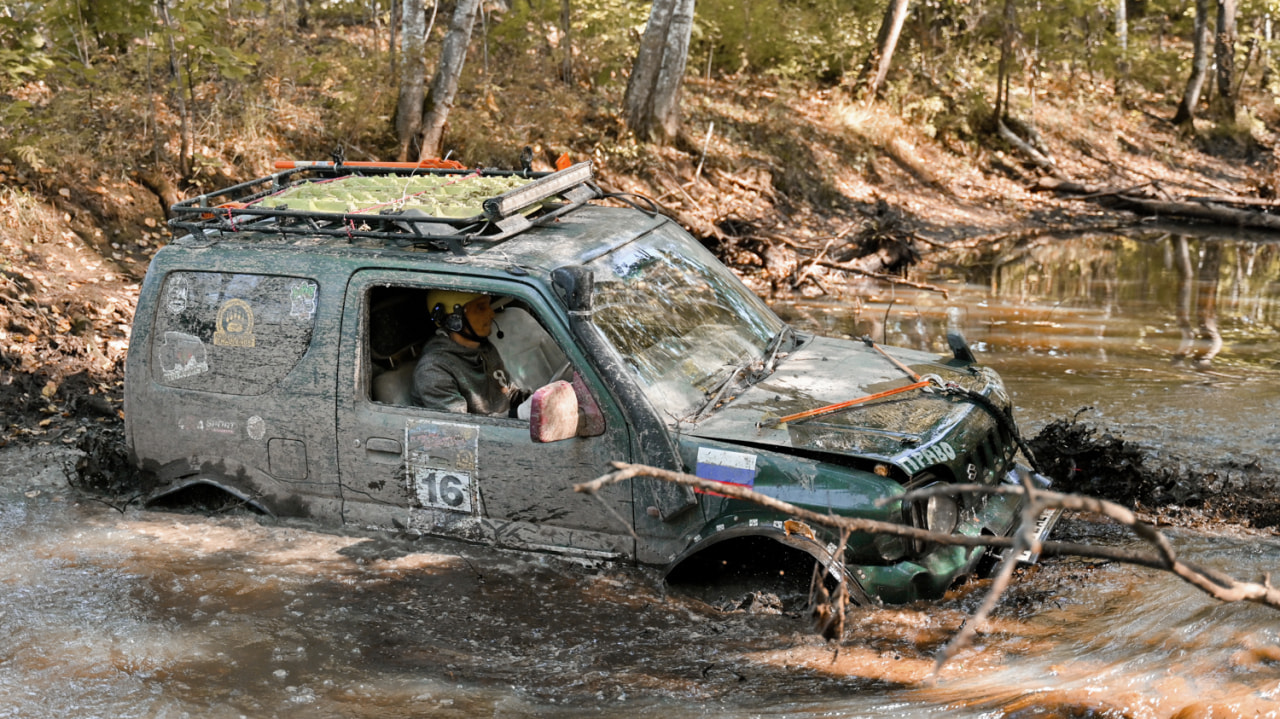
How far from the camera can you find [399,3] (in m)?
18.5

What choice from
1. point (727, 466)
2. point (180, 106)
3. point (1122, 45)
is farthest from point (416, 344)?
point (1122, 45)

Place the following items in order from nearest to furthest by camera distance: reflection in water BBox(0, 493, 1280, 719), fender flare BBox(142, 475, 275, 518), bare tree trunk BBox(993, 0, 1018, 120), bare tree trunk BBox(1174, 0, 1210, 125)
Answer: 1. reflection in water BBox(0, 493, 1280, 719)
2. fender flare BBox(142, 475, 275, 518)
3. bare tree trunk BBox(993, 0, 1018, 120)
4. bare tree trunk BBox(1174, 0, 1210, 125)

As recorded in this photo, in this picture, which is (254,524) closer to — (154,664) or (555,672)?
(154,664)

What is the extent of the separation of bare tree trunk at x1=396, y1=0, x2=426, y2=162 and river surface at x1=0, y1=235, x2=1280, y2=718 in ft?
26.7

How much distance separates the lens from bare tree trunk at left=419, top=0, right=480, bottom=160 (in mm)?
13531

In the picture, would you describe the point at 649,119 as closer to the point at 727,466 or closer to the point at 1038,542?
the point at 727,466

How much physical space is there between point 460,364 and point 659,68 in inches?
470

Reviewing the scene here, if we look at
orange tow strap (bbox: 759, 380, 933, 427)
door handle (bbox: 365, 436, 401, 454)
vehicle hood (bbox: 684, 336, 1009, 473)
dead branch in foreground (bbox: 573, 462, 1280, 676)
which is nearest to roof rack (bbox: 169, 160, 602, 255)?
door handle (bbox: 365, 436, 401, 454)

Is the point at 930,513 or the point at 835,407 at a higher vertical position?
the point at 835,407

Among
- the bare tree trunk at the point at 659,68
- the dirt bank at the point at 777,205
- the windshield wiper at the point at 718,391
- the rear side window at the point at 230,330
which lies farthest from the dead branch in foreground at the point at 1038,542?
the bare tree trunk at the point at 659,68

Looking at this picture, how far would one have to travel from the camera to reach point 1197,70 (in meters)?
26.8

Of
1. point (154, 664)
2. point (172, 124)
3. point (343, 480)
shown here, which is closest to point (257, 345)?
point (343, 480)

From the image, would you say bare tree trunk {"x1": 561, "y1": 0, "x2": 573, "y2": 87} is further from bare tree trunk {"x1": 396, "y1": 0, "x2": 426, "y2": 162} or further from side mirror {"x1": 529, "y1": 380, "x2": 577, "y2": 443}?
side mirror {"x1": 529, "y1": 380, "x2": 577, "y2": 443}

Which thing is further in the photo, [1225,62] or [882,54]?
[1225,62]
